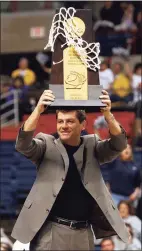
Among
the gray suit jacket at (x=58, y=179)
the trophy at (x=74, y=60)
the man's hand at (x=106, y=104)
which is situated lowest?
the gray suit jacket at (x=58, y=179)

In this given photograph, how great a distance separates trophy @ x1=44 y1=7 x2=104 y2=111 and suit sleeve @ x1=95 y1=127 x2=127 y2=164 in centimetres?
25

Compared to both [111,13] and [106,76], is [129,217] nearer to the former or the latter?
[106,76]

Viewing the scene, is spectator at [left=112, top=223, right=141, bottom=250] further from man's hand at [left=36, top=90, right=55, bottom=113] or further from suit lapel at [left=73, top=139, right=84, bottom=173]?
man's hand at [left=36, top=90, right=55, bottom=113]

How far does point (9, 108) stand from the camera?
14.8 metres

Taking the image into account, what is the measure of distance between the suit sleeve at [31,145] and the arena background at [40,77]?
4232 mm

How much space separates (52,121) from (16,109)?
76 cm

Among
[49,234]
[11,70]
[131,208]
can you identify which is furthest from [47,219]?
[11,70]

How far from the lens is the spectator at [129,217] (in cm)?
1037

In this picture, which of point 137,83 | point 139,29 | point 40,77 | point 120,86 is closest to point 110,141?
point 120,86

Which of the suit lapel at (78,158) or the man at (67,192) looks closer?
the man at (67,192)

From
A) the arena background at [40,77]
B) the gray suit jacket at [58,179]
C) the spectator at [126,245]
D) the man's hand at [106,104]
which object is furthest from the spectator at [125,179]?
the man's hand at [106,104]

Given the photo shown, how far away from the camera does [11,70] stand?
682 inches

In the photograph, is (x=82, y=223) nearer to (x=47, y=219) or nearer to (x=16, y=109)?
(x=47, y=219)

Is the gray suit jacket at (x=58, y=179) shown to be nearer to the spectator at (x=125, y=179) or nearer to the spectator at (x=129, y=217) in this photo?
the spectator at (x=129, y=217)
